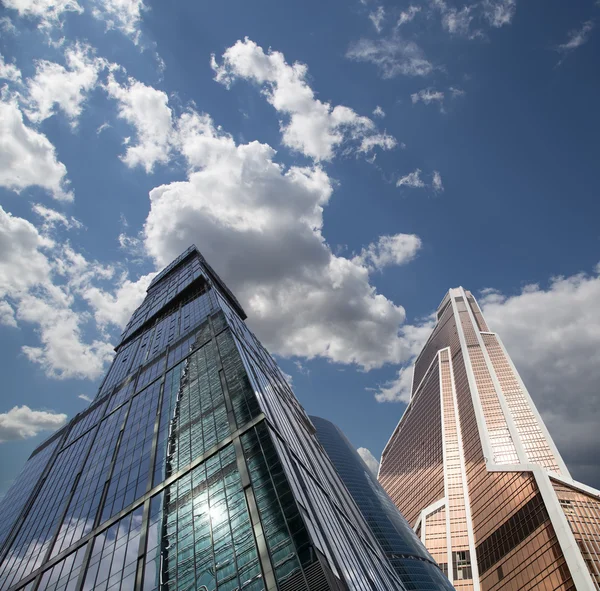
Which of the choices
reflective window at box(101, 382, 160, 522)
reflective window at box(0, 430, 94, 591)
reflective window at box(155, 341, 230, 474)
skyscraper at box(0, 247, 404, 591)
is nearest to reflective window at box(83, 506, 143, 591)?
skyscraper at box(0, 247, 404, 591)

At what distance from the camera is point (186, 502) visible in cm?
3662

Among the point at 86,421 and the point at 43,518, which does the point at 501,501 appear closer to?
the point at 86,421

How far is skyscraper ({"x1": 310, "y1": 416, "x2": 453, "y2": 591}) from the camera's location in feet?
302

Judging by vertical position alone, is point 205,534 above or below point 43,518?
below

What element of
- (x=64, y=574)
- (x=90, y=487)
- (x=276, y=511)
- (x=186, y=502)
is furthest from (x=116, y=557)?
(x=90, y=487)

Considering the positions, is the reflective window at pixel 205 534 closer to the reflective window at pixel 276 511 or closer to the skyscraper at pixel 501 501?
the reflective window at pixel 276 511

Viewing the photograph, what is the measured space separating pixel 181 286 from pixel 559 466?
5622 inches

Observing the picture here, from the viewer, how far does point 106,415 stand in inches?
3012

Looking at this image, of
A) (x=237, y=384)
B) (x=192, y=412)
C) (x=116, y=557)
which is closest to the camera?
(x=116, y=557)

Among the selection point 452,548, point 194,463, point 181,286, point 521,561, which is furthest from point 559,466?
point 194,463

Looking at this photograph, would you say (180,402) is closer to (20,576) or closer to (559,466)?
(20,576)

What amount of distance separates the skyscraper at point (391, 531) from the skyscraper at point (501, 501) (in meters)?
21.0

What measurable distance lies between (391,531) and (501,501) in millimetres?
41475

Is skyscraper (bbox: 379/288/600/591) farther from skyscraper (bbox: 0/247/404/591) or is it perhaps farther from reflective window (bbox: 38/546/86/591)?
reflective window (bbox: 38/546/86/591)
